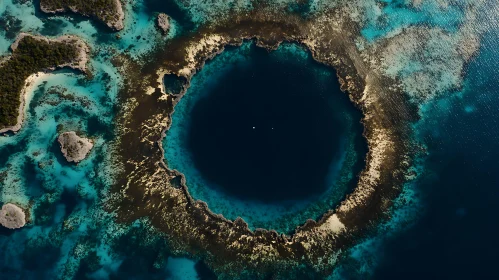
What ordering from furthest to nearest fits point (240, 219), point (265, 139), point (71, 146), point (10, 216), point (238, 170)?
point (265, 139)
point (238, 170)
point (240, 219)
point (71, 146)
point (10, 216)

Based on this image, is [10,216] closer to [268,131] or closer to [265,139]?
[265,139]

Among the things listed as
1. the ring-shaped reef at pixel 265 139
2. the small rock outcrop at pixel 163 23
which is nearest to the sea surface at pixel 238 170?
the ring-shaped reef at pixel 265 139

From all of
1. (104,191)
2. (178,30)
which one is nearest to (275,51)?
(178,30)

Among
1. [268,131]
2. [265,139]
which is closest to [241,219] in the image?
[265,139]

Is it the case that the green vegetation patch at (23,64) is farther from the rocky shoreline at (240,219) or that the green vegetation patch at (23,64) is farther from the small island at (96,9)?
the rocky shoreline at (240,219)

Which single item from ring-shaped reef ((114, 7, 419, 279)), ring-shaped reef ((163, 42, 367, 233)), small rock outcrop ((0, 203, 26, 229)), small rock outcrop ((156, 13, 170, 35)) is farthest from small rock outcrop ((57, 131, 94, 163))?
small rock outcrop ((156, 13, 170, 35))

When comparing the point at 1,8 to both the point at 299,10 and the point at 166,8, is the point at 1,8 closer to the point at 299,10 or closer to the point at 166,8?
the point at 166,8
